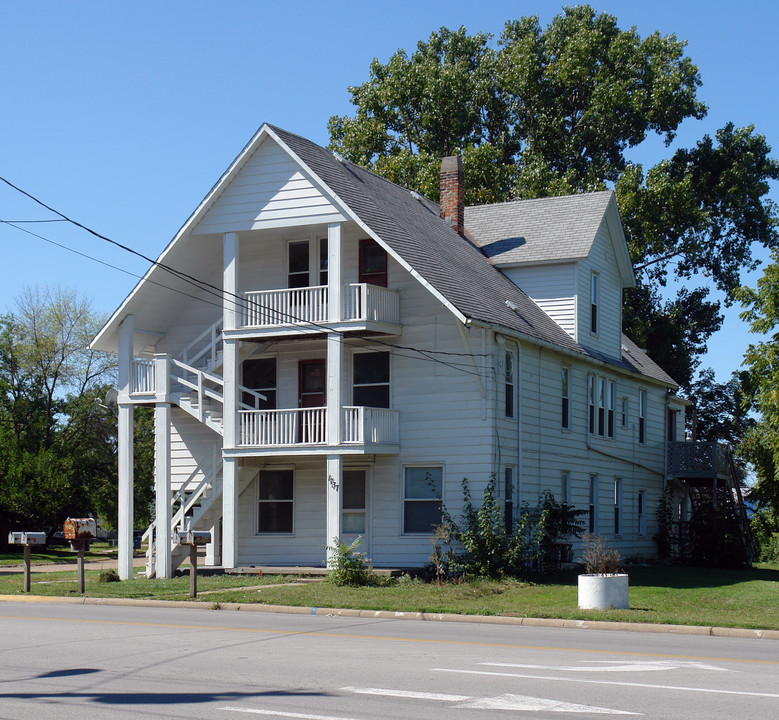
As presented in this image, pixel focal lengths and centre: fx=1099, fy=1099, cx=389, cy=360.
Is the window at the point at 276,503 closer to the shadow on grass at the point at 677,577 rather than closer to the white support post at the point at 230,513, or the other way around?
the white support post at the point at 230,513

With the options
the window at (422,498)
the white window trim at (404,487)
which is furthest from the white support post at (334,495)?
the window at (422,498)

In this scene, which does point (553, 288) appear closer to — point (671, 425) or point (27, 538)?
point (671, 425)

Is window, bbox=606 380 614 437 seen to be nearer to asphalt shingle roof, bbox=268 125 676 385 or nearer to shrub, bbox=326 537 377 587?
asphalt shingle roof, bbox=268 125 676 385

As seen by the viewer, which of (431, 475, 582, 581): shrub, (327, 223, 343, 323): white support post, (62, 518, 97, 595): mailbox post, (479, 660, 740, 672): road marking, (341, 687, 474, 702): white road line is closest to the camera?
(341, 687, 474, 702): white road line

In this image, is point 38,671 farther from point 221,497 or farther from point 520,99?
point 520,99

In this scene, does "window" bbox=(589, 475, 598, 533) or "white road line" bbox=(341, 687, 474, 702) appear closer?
"white road line" bbox=(341, 687, 474, 702)

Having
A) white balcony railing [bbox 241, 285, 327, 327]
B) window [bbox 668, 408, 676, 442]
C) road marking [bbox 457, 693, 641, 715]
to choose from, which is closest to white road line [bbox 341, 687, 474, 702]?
road marking [bbox 457, 693, 641, 715]

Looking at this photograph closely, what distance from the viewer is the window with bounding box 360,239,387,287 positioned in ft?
86.3

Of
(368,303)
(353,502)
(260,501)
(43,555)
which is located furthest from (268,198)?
(43,555)

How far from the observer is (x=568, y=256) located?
29547 millimetres

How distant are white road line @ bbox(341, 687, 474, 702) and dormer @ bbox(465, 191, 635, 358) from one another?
69.3 feet

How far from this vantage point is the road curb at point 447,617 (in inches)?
625

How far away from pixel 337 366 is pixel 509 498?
5223 mm

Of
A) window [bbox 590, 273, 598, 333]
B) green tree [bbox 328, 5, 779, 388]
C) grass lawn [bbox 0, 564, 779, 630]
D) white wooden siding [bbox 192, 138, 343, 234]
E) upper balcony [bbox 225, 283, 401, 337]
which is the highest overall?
green tree [bbox 328, 5, 779, 388]
